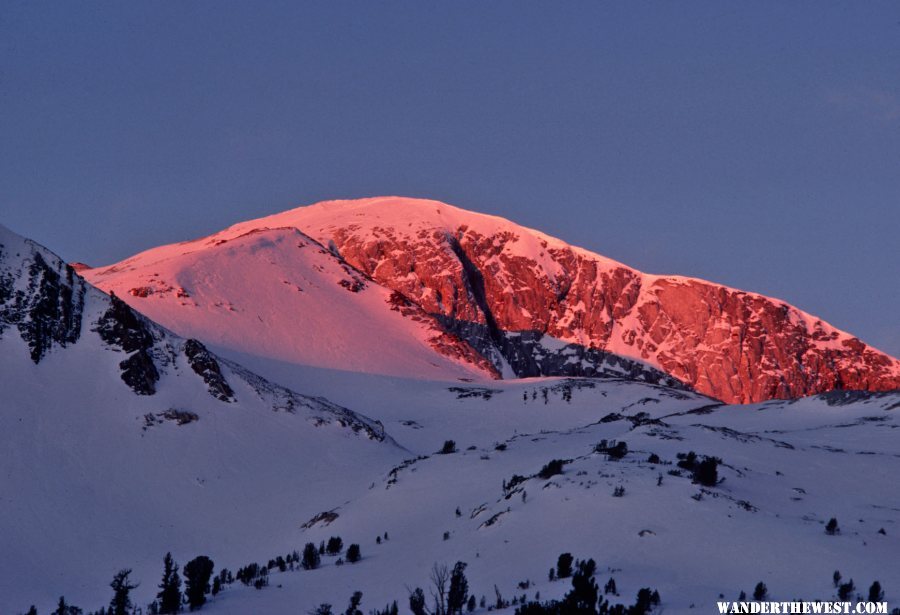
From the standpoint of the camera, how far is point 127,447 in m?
63.7

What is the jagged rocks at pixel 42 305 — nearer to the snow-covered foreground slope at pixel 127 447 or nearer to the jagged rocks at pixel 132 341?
the snow-covered foreground slope at pixel 127 447

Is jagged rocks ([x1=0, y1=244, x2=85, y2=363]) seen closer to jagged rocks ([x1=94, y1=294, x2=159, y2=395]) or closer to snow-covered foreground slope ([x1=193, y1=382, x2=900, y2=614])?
jagged rocks ([x1=94, y1=294, x2=159, y2=395])

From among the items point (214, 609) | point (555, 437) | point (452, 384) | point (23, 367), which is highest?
point (452, 384)

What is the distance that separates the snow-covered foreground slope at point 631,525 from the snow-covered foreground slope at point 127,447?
7.95m

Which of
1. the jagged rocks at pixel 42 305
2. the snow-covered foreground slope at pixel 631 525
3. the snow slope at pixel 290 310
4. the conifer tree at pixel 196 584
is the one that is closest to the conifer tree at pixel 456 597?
the snow-covered foreground slope at pixel 631 525

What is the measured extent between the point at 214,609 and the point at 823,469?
31.4m

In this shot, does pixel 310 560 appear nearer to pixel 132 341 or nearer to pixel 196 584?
pixel 196 584

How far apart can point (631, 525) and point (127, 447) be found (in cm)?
3552

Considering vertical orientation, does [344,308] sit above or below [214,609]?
above

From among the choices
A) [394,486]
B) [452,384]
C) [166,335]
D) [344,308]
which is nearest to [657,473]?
[394,486]

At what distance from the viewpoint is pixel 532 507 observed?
40.6m

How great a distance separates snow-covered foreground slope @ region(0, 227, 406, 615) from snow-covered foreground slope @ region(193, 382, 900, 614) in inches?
313

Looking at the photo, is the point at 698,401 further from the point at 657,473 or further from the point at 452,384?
the point at 657,473

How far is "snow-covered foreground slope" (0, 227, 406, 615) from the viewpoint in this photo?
50.9 m
